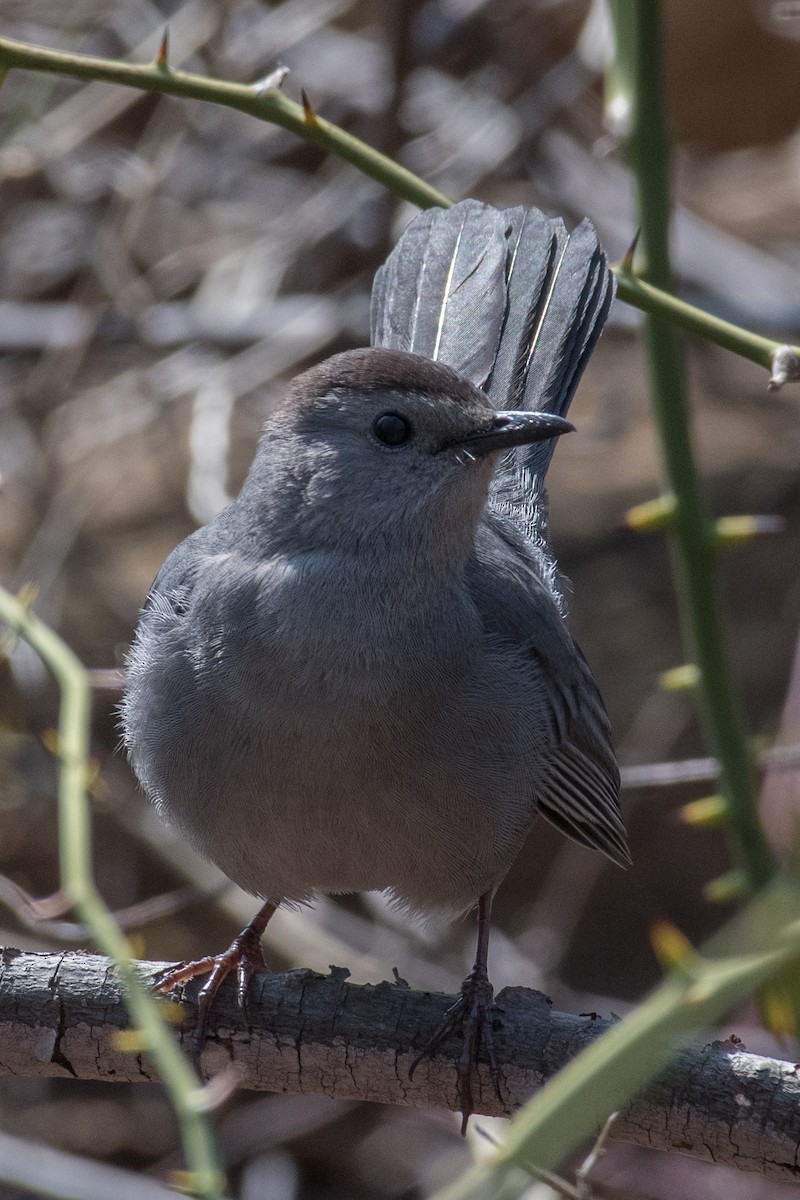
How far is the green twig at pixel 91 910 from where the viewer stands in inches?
70.8

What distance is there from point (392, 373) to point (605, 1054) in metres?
2.45

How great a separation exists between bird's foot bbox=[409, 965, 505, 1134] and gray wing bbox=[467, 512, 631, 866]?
1.96ft

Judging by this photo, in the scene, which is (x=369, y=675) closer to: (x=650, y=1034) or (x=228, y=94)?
(x=228, y=94)

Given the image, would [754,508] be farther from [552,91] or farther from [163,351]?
[163,351]

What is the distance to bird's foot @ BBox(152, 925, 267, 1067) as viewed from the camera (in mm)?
3094

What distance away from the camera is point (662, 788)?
6.02 m

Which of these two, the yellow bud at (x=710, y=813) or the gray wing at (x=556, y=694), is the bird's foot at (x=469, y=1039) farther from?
the yellow bud at (x=710, y=813)

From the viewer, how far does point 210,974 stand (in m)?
3.27

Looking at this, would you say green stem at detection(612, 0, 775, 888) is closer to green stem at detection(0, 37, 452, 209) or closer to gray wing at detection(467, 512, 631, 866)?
green stem at detection(0, 37, 452, 209)

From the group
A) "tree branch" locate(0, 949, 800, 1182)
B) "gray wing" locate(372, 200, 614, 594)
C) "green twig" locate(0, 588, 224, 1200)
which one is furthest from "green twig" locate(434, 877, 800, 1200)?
"gray wing" locate(372, 200, 614, 594)

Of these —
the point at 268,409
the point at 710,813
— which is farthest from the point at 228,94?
the point at 268,409

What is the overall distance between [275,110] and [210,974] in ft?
6.45

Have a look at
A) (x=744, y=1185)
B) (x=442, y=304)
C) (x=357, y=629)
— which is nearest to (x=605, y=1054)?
(x=357, y=629)

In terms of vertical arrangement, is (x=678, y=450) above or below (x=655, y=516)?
above
